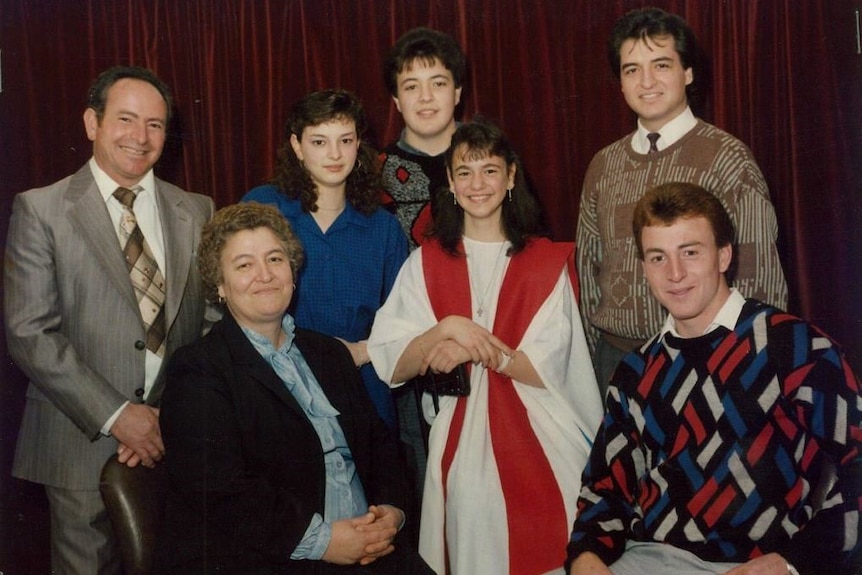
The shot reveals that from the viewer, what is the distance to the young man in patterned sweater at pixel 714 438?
1685 mm

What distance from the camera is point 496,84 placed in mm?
3240

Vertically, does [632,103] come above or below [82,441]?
above

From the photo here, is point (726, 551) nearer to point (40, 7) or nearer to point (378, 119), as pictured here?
point (378, 119)

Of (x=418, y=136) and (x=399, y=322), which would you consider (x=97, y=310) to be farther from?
(x=418, y=136)

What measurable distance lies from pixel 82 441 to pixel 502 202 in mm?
1409

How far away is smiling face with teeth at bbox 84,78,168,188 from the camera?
8.13 ft

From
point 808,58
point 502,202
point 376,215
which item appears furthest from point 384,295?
point 808,58

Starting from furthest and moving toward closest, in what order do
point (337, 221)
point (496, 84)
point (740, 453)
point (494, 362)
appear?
point (496, 84)
point (337, 221)
point (494, 362)
point (740, 453)

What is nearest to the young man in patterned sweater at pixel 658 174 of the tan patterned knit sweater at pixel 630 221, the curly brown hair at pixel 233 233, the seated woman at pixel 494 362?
the tan patterned knit sweater at pixel 630 221

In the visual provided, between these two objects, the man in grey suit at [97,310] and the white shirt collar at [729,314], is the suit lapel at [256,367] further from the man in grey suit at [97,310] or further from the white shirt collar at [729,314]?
the white shirt collar at [729,314]

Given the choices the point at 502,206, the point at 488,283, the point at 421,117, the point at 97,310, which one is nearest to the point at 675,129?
the point at 502,206

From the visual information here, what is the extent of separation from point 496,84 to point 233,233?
147 centimetres

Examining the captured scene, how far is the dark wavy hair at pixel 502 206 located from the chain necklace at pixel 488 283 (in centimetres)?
3

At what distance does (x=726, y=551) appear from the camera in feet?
5.82
